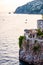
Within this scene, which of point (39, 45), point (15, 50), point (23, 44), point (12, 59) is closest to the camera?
point (39, 45)

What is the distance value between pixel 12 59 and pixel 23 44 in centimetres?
377

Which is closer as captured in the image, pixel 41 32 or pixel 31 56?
pixel 31 56

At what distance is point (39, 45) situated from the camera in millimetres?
36750

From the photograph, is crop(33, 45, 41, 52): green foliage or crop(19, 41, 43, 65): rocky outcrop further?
crop(33, 45, 41, 52): green foliage

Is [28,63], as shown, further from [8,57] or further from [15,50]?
[15,50]

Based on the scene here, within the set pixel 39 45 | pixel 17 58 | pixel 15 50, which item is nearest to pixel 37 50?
pixel 39 45

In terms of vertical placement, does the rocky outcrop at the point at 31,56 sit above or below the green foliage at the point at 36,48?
below

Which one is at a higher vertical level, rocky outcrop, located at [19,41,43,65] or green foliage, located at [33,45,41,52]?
green foliage, located at [33,45,41,52]

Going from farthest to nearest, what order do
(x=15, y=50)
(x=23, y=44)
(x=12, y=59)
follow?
(x=15, y=50) < (x=12, y=59) < (x=23, y=44)

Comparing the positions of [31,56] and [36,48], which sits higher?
[36,48]

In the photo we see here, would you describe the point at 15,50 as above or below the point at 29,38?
below

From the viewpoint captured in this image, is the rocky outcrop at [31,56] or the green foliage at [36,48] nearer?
the rocky outcrop at [31,56]

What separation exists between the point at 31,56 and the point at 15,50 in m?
13.0

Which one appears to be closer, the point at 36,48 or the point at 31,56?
the point at 36,48
